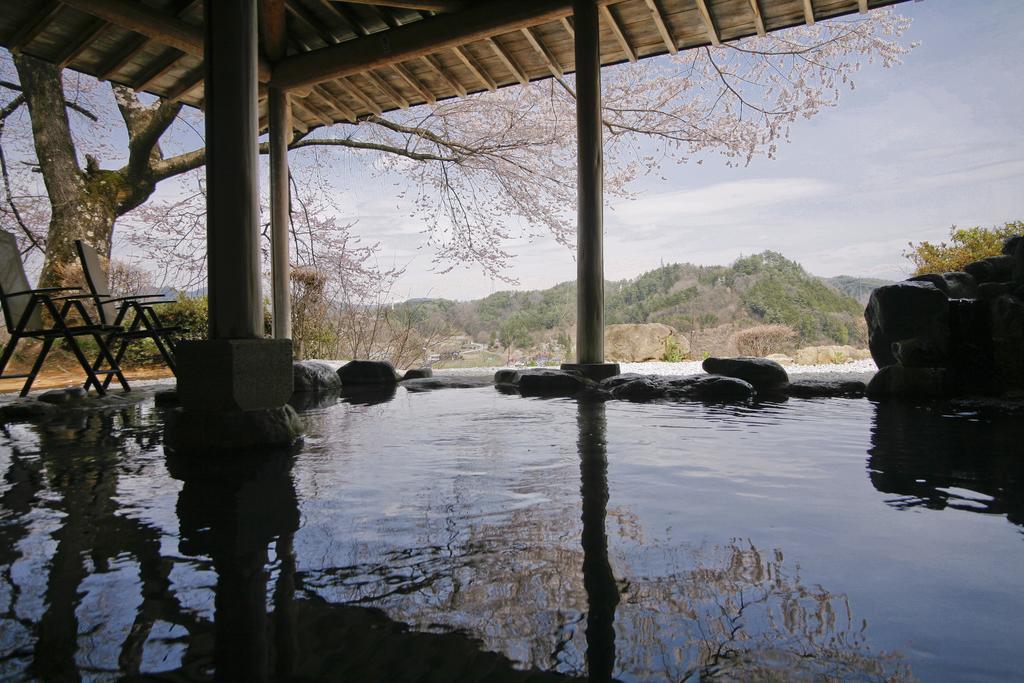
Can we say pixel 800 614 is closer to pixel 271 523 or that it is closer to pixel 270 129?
pixel 271 523

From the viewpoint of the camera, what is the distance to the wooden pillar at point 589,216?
5496 millimetres

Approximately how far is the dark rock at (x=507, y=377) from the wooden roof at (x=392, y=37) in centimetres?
319

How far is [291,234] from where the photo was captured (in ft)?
38.4

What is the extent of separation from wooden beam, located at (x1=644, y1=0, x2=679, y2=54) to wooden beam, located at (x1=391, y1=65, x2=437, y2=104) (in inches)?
106

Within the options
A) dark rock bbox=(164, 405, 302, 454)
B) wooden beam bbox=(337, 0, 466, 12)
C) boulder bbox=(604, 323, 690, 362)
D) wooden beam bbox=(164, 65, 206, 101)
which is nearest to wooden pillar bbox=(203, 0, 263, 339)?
dark rock bbox=(164, 405, 302, 454)

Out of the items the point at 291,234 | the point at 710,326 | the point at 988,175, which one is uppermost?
the point at 988,175

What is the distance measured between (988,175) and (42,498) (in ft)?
52.3

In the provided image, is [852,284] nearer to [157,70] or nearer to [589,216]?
[589,216]

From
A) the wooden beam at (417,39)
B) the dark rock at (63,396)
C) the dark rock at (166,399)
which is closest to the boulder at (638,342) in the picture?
the wooden beam at (417,39)

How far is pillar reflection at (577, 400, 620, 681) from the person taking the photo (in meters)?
0.92

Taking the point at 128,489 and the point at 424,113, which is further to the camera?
the point at 424,113

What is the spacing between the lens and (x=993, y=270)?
5.62 metres

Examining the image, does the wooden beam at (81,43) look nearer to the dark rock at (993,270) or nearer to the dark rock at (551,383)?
the dark rock at (551,383)

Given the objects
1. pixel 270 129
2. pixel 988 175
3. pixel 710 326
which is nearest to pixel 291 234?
pixel 270 129
